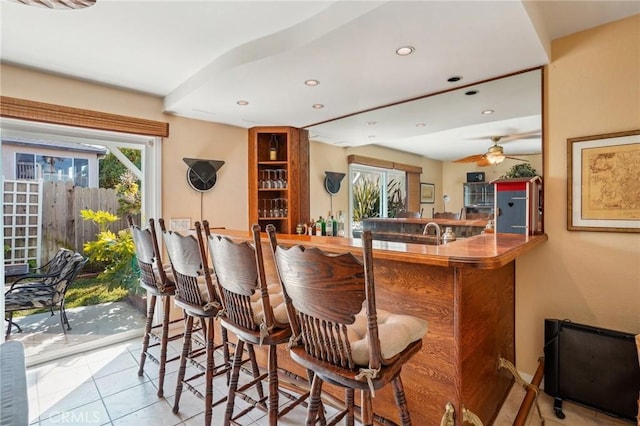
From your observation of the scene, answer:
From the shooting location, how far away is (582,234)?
2014mm

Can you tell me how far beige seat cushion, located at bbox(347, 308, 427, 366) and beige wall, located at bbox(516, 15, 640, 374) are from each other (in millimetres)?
1409

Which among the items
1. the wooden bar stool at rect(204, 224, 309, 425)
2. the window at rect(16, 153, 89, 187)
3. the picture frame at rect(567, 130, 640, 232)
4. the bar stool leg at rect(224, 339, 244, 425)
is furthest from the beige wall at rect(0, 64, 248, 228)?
the picture frame at rect(567, 130, 640, 232)

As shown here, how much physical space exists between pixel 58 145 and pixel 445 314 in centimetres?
335

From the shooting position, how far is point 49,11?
1.81 meters

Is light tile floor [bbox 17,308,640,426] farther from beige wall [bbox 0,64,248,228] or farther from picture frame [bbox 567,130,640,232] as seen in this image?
beige wall [bbox 0,64,248,228]

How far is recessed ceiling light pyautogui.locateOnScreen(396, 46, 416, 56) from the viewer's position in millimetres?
1823

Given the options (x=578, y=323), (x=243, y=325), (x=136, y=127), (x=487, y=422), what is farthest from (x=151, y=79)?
(x=578, y=323)

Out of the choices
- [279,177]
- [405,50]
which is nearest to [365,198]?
[279,177]

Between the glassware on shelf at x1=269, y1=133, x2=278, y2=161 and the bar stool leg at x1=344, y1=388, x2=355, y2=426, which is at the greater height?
the glassware on shelf at x1=269, y1=133, x2=278, y2=161

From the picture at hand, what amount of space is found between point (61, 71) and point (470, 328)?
351cm

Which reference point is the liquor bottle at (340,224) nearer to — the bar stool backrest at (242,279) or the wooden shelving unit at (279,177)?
the wooden shelving unit at (279,177)

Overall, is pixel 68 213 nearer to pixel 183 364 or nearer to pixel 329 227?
pixel 183 364

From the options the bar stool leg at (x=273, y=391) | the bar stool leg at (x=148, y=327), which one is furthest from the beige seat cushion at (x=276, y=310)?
the bar stool leg at (x=148, y=327)

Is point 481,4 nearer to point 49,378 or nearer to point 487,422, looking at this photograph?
point 487,422
